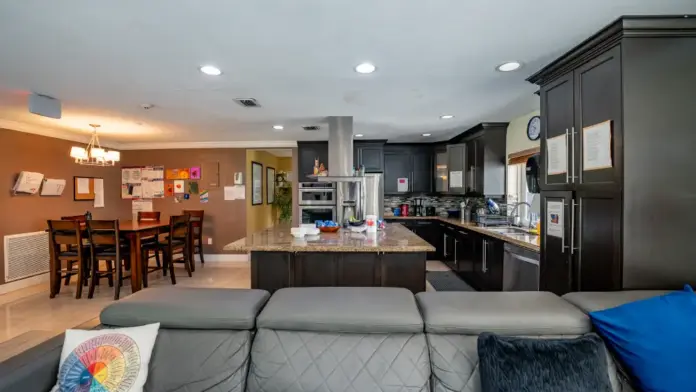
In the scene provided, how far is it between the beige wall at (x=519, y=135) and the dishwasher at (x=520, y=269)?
4.68 feet

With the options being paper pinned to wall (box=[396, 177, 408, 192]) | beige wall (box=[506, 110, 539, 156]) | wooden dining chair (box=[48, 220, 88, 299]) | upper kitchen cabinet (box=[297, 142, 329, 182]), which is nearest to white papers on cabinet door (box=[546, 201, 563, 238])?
beige wall (box=[506, 110, 539, 156])

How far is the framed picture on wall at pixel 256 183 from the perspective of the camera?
20.7 ft

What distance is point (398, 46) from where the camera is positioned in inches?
80.6

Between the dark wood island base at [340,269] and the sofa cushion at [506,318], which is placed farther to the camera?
the dark wood island base at [340,269]

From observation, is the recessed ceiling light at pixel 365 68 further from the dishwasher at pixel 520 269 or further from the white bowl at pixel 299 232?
the dishwasher at pixel 520 269

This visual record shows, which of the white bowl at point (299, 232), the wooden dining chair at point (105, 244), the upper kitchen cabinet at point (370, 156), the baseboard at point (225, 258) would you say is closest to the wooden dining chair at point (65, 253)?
the wooden dining chair at point (105, 244)

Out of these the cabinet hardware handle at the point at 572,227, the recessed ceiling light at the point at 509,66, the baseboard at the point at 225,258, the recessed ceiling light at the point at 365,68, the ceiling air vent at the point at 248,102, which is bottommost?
the baseboard at the point at 225,258

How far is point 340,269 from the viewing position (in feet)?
9.48

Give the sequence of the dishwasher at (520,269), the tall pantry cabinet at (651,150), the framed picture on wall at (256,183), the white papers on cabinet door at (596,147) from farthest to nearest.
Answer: the framed picture on wall at (256,183) < the dishwasher at (520,269) < the white papers on cabinet door at (596,147) < the tall pantry cabinet at (651,150)

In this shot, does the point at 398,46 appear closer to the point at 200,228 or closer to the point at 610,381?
the point at 610,381

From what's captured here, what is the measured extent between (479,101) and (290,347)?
302 cm

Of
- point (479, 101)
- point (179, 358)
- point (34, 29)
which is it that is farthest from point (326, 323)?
point (479, 101)

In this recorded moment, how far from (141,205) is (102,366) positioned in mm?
5834

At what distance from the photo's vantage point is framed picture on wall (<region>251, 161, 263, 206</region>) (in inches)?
249
